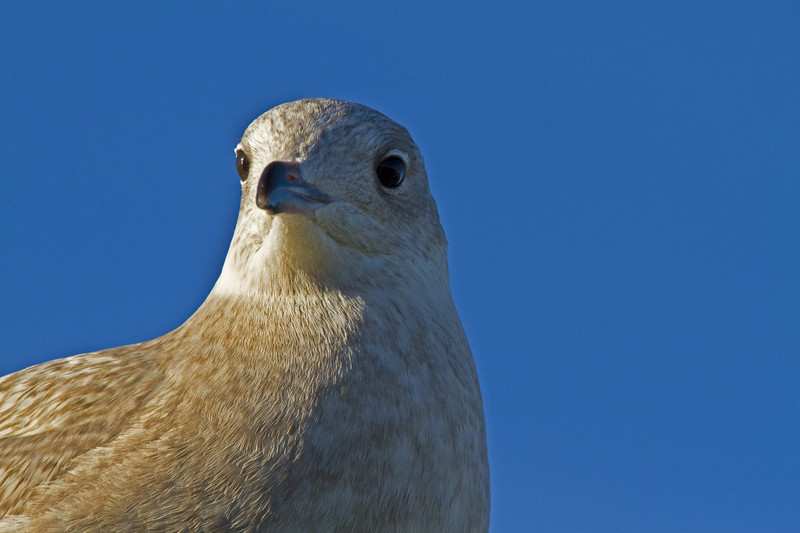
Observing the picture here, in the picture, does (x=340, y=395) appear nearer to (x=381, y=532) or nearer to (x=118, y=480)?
(x=381, y=532)

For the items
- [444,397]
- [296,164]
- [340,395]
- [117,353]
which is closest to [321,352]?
[340,395]

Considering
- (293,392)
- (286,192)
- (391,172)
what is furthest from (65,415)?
(391,172)

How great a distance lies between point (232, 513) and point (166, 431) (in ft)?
1.81

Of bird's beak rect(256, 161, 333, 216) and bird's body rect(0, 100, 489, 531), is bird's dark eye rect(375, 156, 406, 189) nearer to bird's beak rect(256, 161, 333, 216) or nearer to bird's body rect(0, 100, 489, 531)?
bird's body rect(0, 100, 489, 531)

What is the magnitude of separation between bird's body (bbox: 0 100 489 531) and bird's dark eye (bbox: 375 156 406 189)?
4 centimetres

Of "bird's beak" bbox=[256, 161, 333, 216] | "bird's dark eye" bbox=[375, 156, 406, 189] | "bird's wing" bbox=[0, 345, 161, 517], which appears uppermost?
"bird's dark eye" bbox=[375, 156, 406, 189]

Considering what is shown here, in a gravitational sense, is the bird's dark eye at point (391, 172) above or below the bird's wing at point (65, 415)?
above

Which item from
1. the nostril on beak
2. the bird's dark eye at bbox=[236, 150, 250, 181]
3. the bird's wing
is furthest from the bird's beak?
the bird's wing

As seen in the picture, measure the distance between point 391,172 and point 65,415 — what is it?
2.12 metres

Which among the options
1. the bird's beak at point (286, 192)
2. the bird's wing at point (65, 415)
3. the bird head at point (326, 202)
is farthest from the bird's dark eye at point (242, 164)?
the bird's wing at point (65, 415)

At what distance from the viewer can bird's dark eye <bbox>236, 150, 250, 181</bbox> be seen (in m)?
5.28

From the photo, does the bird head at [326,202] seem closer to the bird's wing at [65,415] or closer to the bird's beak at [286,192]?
the bird's beak at [286,192]

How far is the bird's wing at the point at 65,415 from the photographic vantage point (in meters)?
4.51

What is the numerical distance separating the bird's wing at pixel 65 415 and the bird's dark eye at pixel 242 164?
1.16 m
